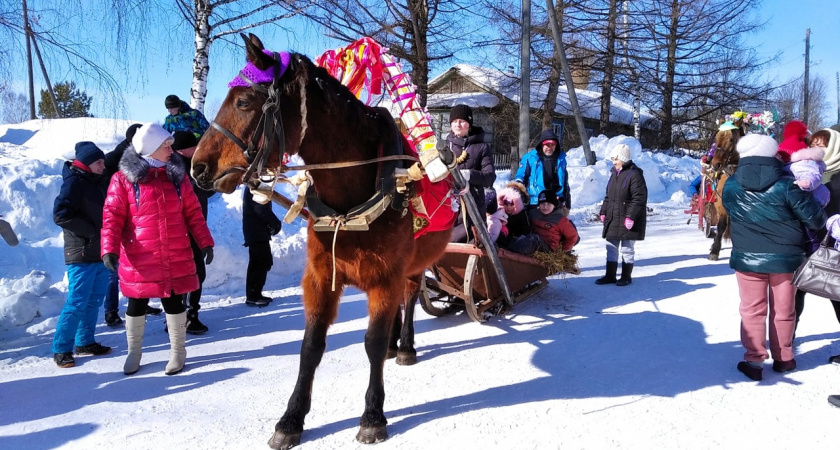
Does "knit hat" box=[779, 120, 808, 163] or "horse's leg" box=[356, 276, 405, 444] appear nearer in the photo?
"horse's leg" box=[356, 276, 405, 444]

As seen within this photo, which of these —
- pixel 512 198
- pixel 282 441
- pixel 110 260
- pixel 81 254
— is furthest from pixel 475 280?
pixel 81 254

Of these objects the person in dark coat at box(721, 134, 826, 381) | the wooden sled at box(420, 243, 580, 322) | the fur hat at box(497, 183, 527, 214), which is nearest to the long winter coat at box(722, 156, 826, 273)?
the person in dark coat at box(721, 134, 826, 381)

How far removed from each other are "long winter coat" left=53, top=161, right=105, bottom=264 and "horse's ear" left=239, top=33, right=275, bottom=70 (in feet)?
9.03

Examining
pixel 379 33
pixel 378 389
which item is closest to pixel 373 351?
pixel 378 389

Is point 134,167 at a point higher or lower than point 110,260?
higher

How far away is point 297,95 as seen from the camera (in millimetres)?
2588

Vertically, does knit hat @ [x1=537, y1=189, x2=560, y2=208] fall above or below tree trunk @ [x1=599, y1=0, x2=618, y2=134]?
below

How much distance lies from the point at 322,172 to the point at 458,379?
6.23ft

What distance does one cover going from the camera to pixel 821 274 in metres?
3.48

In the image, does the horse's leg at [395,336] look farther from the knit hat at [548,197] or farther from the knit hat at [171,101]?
the knit hat at [171,101]

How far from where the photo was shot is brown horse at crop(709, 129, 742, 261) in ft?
26.7

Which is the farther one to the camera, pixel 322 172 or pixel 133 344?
pixel 133 344

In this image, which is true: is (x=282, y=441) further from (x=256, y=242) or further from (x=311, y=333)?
(x=256, y=242)

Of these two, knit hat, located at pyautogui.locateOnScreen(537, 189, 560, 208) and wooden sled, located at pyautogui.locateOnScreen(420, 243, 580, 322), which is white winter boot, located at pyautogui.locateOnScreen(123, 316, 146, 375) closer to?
wooden sled, located at pyautogui.locateOnScreen(420, 243, 580, 322)
